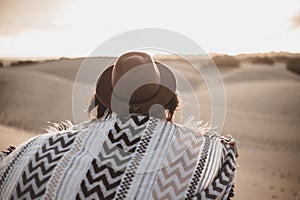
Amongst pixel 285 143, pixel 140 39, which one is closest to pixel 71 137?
pixel 140 39

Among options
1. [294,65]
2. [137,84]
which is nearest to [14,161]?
[137,84]

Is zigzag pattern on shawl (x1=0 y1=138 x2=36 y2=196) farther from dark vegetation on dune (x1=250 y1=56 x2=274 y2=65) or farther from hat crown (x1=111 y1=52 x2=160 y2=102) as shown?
dark vegetation on dune (x1=250 y1=56 x2=274 y2=65)

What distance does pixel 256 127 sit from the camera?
10797 mm

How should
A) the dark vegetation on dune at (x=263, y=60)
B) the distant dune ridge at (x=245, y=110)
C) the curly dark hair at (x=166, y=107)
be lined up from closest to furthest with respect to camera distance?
the curly dark hair at (x=166, y=107), the distant dune ridge at (x=245, y=110), the dark vegetation on dune at (x=263, y=60)

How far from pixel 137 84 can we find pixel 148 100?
0.08 m

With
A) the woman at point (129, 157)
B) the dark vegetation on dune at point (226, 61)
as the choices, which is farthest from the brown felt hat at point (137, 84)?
the dark vegetation on dune at point (226, 61)

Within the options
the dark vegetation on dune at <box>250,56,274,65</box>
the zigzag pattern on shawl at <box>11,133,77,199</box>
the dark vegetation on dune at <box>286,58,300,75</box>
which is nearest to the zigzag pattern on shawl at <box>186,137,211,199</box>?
the zigzag pattern on shawl at <box>11,133,77,199</box>

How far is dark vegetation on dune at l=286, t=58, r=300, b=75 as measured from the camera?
1769 centimetres

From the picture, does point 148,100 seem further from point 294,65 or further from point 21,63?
point 21,63

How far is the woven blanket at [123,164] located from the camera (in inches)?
89.7

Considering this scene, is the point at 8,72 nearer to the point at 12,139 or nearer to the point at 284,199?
the point at 12,139

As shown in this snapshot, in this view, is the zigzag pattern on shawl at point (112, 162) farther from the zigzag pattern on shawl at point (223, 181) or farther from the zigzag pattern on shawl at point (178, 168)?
the zigzag pattern on shawl at point (223, 181)

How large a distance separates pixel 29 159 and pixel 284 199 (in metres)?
3.38

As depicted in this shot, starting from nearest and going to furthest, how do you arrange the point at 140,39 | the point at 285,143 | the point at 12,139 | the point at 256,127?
the point at 140,39
the point at 12,139
the point at 285,143
the point at 256,127
